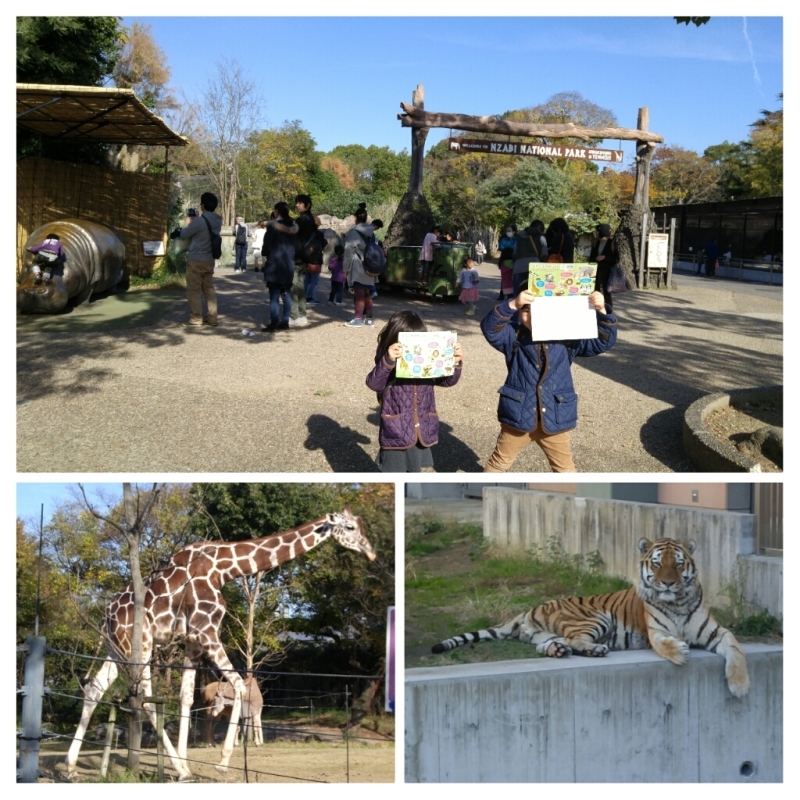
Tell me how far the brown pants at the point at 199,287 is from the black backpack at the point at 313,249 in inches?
50.9

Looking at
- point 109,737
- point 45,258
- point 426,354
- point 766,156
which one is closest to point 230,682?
point 109,737

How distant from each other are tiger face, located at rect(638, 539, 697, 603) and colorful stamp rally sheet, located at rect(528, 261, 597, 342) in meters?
1.46

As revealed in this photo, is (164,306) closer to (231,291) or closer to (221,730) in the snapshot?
(231,291)

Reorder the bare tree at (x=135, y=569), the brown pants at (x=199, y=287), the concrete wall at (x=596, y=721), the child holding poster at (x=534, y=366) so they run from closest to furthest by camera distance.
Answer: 1. the concrete wall at (x=596, y=721)
2. the bare tree at (x=135, y=569)
3. the child holding poster at (x=534, y=366)
4. the brown pants at (x=199, y=287)

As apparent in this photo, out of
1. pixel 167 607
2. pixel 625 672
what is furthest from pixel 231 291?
pixel 625 672

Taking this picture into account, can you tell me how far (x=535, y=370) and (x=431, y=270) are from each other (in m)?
11.5

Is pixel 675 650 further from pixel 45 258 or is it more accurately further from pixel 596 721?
pixel 45 258

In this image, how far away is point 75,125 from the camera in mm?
15484

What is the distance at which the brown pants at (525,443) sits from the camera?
20.2 ft

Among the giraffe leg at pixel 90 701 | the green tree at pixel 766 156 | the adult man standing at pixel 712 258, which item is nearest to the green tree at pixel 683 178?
the green tree at pixel 766 156

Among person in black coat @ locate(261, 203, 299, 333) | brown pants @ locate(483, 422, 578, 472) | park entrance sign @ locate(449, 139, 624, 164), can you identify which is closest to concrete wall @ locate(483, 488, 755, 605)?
brown pants @ locate(483, 422, 578, 472)

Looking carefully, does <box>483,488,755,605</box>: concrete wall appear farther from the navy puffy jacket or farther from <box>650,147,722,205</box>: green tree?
<box>650,147,722,205</box>: green tree

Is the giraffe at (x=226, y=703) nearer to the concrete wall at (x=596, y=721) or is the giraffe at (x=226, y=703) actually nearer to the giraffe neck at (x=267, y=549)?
the giraffe neck at (x=267, y=549)

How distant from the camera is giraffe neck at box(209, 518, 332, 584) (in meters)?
6.14
